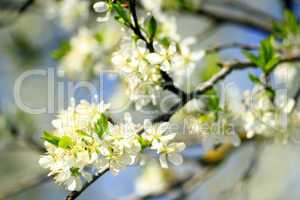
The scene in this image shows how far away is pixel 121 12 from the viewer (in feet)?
4.46

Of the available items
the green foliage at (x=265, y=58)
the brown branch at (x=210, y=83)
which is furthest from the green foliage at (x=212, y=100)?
the green foliage at (x=265, y=58)

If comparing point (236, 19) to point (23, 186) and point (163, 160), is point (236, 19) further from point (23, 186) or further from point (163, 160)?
point (163, 160)

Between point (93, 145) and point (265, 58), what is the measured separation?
57cm

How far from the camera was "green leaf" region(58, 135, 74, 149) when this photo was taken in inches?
49.7

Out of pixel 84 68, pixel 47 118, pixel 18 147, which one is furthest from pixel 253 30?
pixel 47 118

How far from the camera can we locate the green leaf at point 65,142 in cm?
126

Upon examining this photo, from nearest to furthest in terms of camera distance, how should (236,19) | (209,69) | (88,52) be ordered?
(209,69) → (88,52) → (236,19)

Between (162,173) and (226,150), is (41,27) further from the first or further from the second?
(226,150)

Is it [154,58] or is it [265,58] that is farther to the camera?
[265,58]

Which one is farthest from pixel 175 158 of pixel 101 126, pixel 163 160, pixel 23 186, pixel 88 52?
pixel 23 186

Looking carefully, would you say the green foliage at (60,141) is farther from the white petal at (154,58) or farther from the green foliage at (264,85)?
the green foliage at (264,85)

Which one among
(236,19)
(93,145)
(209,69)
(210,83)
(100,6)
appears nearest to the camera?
(93,145)

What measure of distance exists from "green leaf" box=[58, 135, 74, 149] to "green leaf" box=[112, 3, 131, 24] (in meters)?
0.29

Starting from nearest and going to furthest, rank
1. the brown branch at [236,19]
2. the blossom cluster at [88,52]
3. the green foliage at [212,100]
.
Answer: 1. the green foliage at [212,100]
2. the blossom cluster at [88,52]
3. the brown branch at [236,19]
